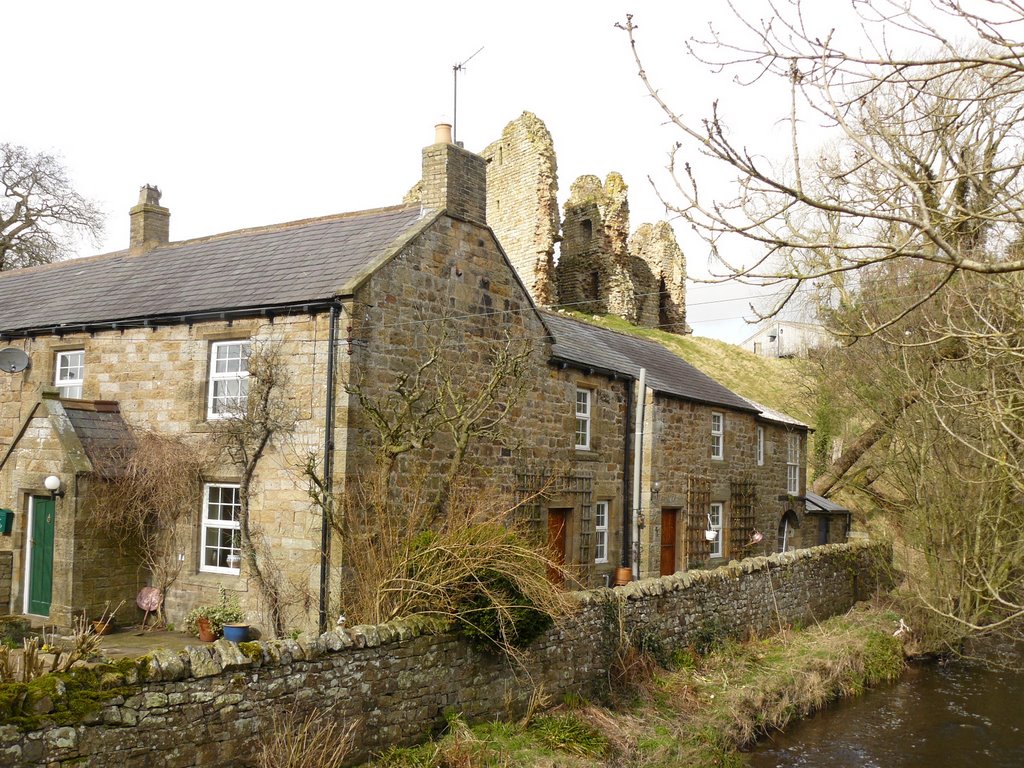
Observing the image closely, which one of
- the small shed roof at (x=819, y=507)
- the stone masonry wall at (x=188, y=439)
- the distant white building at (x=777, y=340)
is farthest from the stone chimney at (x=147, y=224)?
the distant white building at (x=777, y=340)

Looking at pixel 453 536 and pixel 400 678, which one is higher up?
Result: pixel 453 536

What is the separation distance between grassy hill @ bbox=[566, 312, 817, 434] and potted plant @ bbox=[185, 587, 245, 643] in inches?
915

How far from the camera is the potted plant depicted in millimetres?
12906

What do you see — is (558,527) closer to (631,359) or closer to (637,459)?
(637,459)

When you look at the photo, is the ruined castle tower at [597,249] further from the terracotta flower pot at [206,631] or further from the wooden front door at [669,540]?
the terracotta flower pot at [206,631]

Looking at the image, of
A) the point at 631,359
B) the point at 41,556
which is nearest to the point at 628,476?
the point at 631,359

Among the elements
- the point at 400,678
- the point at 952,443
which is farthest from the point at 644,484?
the point at 400,678

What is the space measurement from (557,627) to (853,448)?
2189 centimetres

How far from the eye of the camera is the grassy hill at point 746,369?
35625mm

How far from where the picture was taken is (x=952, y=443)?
17.2 metres

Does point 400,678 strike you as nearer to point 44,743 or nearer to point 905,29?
point 44,743

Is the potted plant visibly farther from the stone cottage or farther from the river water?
the river water

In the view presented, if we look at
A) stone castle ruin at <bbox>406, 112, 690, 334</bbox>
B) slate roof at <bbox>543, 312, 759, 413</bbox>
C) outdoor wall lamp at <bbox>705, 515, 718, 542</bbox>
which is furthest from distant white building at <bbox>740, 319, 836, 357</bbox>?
outdoor wall lamp at <bbox>705, 515, 718, 542</bbox>

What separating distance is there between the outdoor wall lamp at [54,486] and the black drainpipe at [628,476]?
1106 centimetres
